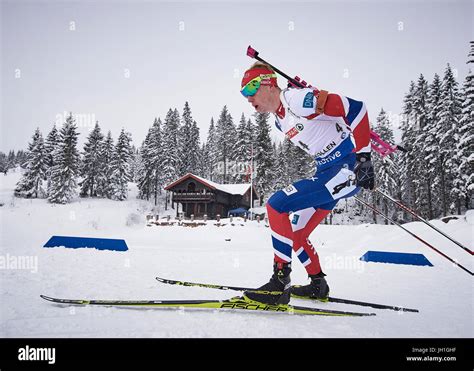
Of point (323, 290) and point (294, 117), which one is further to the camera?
point (323, 290)

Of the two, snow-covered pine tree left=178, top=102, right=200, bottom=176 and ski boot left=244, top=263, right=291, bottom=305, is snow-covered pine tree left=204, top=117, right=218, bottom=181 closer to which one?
snow-covered pine tree left=178, top=102, right=200, bottom=176

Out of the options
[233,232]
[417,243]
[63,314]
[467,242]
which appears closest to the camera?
[63,314]

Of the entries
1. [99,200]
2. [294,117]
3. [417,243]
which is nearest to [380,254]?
[417,243]

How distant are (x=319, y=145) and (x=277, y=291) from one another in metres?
1.66

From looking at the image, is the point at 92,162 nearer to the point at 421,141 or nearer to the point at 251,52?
the point at 421,141

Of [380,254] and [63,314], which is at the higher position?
[63,314]

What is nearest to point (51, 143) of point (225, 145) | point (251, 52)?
point (225, 145)

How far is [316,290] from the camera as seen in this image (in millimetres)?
3412

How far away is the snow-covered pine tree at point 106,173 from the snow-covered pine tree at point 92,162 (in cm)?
51

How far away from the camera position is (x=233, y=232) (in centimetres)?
1820

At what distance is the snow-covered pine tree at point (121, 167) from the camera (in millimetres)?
50094

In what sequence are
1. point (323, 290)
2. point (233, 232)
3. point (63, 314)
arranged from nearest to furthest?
1. point (63, 314)
2. point (323, 290)
3. point (233, 232)
